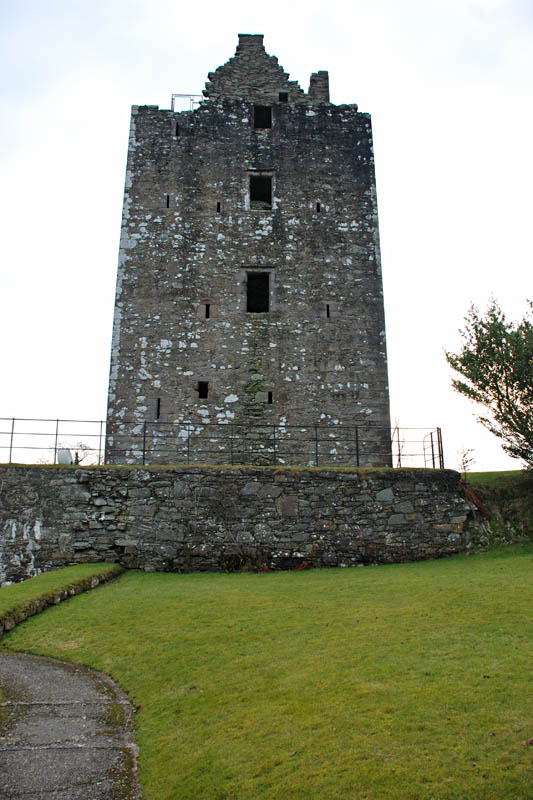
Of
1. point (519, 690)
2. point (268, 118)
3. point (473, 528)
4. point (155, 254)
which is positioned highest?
point (268, 118)

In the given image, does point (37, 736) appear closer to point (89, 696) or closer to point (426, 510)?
point (89, 696)

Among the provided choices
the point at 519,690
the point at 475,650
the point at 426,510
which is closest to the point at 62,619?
the point at 475,650

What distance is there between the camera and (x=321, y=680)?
5727mm

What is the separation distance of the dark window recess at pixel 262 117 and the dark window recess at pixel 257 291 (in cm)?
532

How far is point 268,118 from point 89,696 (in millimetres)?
18765

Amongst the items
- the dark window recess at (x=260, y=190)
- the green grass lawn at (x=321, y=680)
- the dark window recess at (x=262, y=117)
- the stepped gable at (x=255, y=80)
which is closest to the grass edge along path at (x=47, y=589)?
the green grass lawn at (x=321, y=680)

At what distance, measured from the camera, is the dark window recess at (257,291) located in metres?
19.0

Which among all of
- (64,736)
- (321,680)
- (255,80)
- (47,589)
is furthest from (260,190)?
(64,736)

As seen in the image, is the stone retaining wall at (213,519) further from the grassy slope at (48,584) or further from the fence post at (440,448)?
the fence post at (440,448)

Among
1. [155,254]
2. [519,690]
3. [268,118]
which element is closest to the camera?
[519,690]

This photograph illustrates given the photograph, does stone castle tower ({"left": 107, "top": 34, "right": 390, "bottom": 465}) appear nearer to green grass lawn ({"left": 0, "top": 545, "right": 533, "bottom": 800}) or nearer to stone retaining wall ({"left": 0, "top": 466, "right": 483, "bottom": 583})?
stone retaining wall ({"left": 0, "top": 466, "right": 483, "bottom": 583})

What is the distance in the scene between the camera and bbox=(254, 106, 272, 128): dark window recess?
65.8 feet

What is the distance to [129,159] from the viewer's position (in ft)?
63.1

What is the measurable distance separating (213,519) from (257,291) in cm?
952
